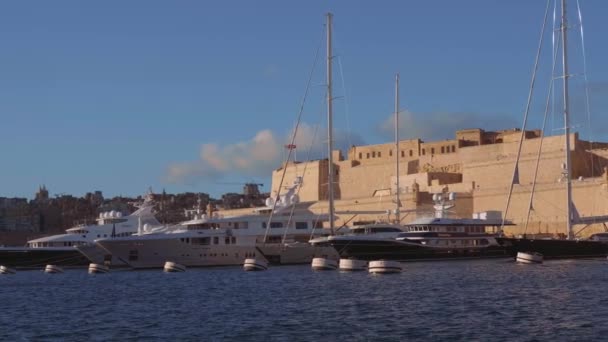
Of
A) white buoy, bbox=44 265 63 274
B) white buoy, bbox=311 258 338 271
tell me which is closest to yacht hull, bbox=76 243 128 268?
white buoy, bbox=44 265 63 274

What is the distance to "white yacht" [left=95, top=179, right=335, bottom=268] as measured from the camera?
169 feet

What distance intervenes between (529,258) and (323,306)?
1945 cm

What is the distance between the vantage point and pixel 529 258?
47031 mm

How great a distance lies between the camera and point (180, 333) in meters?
24.9

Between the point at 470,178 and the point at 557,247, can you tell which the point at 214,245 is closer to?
the point at 557,247


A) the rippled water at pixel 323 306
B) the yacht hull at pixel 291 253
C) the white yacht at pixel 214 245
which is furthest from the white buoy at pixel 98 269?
the yacht hull at pixel 291 253

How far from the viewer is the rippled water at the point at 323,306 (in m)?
24.4

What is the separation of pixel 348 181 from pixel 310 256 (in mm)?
37482

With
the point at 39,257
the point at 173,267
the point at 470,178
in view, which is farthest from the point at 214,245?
the point at 470,178

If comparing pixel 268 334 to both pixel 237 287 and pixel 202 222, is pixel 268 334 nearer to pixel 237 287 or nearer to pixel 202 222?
pixel 237 287

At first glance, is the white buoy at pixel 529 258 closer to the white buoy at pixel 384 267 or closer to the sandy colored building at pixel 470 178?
the white buoy at pixel 384 267

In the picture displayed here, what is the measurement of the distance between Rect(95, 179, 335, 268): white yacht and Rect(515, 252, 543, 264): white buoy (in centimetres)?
878

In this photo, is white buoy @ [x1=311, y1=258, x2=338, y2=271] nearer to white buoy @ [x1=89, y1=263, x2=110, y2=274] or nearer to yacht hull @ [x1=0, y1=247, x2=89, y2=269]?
white buoy @ [x1=89, y1=263, x2=110, y2=274]

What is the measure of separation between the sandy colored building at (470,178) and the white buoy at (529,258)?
1206 cm
